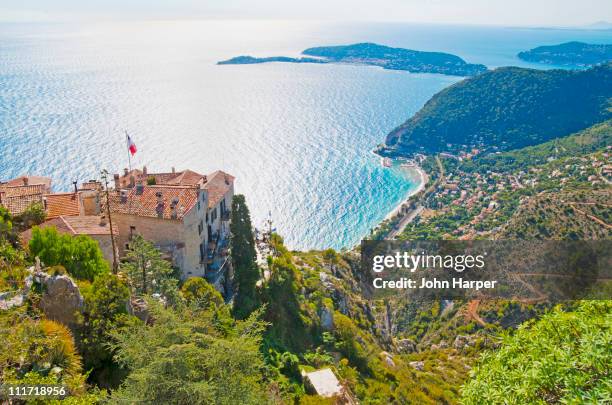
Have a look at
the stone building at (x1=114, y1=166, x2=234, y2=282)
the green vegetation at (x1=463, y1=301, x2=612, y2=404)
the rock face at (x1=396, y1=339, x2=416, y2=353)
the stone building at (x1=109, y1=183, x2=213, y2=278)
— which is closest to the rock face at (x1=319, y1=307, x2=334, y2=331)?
the stone building at (x1=114, y1=166, x2=234, y2=282)

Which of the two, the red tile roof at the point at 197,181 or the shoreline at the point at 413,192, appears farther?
the shoreline at the point at 413,192

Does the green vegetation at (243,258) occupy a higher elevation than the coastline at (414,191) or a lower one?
higher

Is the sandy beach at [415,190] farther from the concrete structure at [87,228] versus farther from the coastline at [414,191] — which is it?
the concrete structure at [87,228]

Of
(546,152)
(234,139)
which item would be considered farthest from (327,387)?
(546,152)

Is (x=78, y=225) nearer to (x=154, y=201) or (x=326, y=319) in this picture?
(x=154, y=201)

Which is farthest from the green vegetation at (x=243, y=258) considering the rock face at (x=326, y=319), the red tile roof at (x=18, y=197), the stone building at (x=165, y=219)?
the red tile roof at (x=18, y=197)
